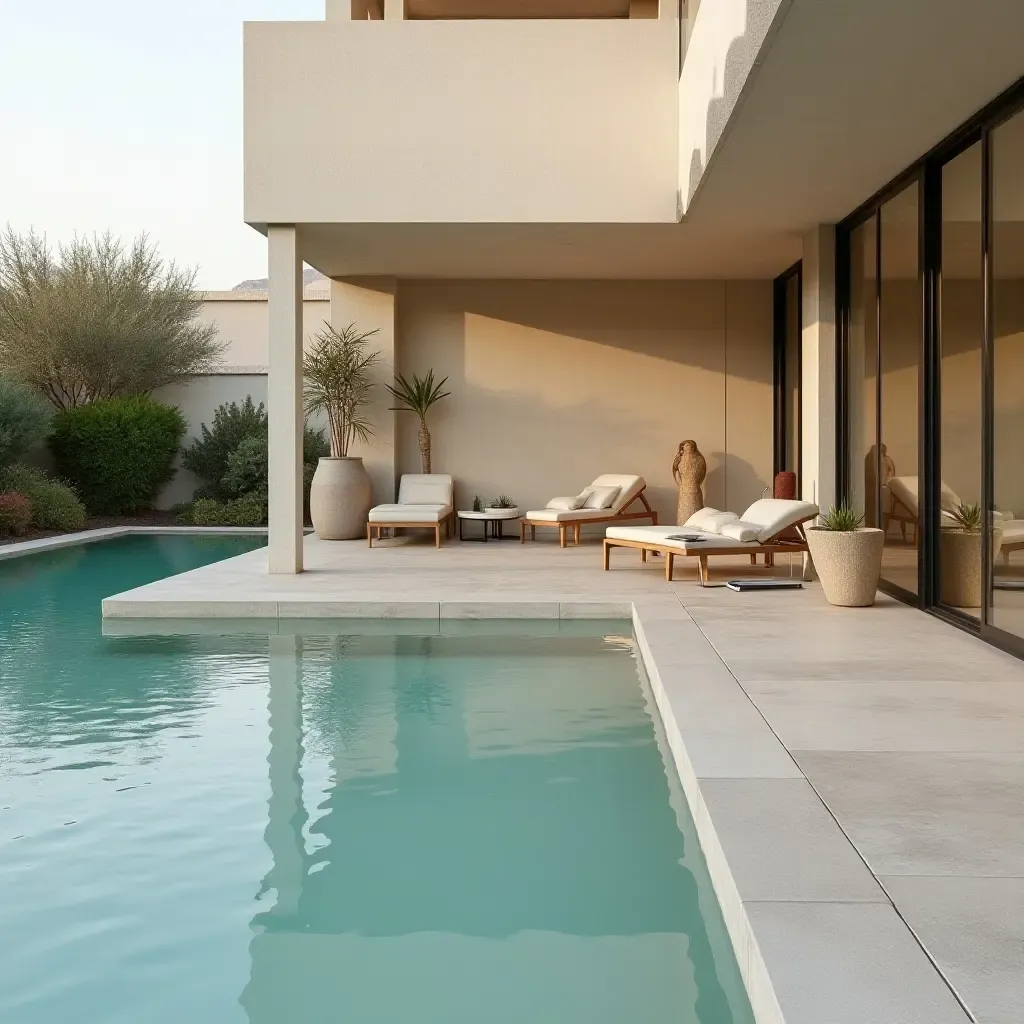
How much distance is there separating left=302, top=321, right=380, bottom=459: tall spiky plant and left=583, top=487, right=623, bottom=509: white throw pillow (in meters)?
2.70

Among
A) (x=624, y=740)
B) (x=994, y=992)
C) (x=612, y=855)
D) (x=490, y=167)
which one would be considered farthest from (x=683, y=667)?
(x=490, y=167)

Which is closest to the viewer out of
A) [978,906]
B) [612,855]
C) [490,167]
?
[978,906]

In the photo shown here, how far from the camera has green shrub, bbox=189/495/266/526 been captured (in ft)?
54.1

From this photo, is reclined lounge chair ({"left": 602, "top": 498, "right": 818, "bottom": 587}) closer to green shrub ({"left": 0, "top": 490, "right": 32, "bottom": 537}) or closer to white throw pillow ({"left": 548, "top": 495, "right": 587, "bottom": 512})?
white throw pillow ({"left": 548, "top": 495, "right": 587, "bottom": 512})

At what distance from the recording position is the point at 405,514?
1204 centimetres

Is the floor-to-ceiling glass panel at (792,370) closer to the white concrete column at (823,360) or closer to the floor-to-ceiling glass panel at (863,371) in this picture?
the white concrete column at (823,360)

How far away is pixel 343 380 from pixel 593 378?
2.85m

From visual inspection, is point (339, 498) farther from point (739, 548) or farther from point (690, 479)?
point (739, 548)

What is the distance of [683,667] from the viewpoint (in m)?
5.71

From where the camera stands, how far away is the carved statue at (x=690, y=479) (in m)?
12.8

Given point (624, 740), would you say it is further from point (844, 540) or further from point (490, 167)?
point (490, 167)

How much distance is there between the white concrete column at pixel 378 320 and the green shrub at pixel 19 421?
180 inches

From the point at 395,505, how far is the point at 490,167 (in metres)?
4.13

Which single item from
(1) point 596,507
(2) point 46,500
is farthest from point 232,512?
(1) point 596,507
